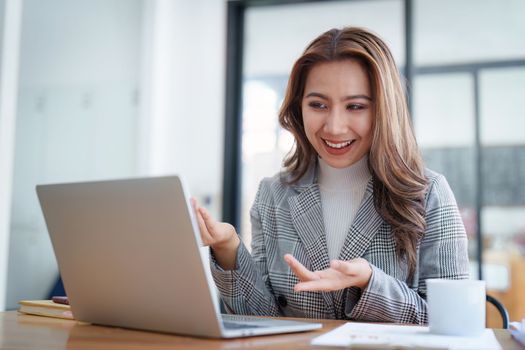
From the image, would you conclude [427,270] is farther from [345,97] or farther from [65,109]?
[65,109]

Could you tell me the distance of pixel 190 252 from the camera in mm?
764

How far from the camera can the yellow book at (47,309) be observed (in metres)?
1.10

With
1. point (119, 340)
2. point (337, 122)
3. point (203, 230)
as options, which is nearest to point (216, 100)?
point (337, 122)

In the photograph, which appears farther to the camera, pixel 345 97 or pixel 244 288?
pixel 345 97

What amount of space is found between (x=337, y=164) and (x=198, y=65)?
97.6 inches

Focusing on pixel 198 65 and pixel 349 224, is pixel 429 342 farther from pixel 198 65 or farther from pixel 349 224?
pixel 198 65

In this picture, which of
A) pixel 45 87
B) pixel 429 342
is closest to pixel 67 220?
pixel 429 342

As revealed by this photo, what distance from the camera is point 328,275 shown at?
95 centimetres

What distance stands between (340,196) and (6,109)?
5.10ft

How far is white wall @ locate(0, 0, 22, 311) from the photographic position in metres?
2.36

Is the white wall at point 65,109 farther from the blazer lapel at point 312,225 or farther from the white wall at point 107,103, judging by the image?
the blazer lapel at point 312,225

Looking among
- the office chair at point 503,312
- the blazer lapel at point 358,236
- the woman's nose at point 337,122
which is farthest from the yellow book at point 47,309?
the office chair at point 503,312

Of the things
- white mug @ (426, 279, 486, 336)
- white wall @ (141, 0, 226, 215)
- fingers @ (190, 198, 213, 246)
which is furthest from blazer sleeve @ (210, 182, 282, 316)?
white wall @ (141, 0, 226, 215)

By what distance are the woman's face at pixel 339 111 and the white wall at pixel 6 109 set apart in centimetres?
145
